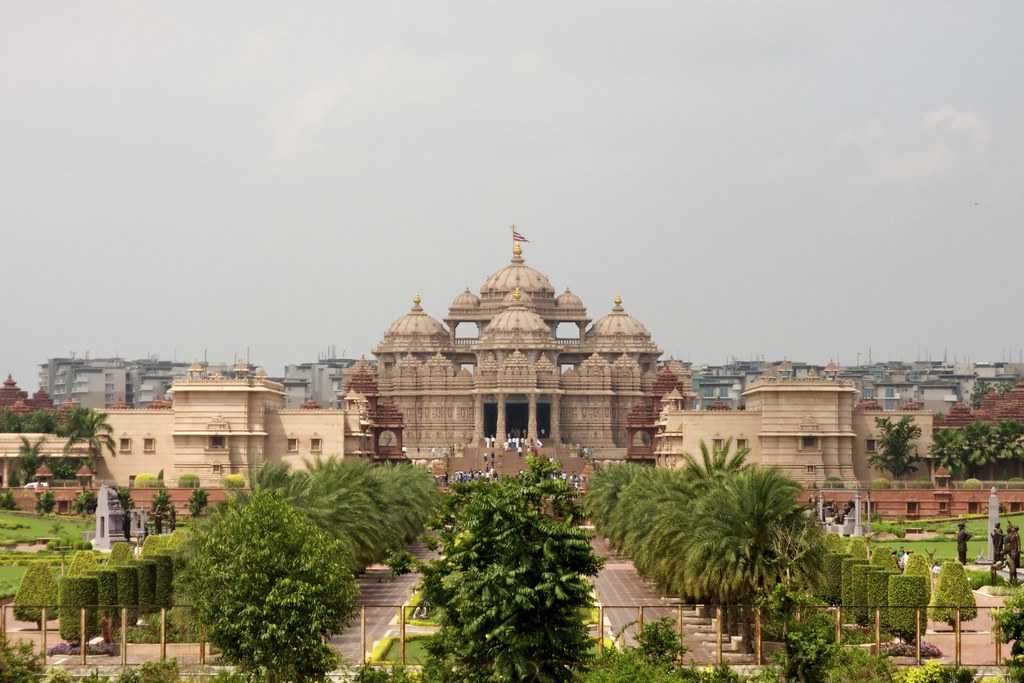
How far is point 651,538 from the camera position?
5462 centimetres

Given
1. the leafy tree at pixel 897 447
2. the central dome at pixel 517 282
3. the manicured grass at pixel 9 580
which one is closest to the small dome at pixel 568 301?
the central dome at pixel 517 282

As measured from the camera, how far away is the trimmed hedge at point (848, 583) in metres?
52.3

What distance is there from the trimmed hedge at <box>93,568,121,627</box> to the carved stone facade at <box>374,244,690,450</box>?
8668cm

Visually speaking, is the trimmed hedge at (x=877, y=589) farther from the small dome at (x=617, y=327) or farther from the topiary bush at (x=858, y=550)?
the small dome at (x=617, y=327)

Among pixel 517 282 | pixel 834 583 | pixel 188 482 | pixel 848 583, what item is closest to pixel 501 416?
pixel 517 282

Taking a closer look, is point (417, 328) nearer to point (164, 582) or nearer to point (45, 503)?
point (45, 503)

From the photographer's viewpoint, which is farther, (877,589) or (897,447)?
(897,447)

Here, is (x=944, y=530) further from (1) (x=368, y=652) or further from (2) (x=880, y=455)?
(1) (x=368, y=652)

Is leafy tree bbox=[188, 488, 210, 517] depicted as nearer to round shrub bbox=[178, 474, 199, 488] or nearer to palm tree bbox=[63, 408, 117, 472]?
round shrub bbox=[178, 474, 199, 488]

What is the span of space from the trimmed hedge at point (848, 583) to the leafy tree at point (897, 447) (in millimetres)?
57379

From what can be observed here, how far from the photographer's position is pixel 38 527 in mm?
88062

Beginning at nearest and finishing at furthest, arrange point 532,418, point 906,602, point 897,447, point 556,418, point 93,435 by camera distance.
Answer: point 906,602
point 93,435
point 897,447
point 532,418
point 556,418

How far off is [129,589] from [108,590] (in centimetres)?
76

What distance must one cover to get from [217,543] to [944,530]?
168ft
